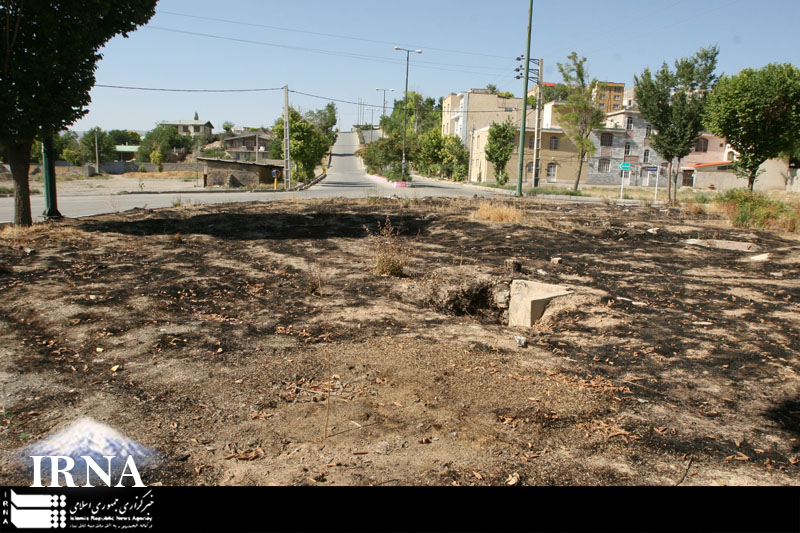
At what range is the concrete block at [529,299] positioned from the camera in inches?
245

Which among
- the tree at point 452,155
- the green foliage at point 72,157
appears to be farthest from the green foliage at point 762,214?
the green foliage at point 72,157

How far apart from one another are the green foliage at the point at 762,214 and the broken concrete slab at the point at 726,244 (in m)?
3.97

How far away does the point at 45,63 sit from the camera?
32.8ft

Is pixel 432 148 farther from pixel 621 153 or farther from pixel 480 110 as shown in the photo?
pixel 621 153

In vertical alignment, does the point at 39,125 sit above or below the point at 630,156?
below

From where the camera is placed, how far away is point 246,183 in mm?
36031

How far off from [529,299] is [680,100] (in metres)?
23.6

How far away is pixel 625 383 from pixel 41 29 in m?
11.8

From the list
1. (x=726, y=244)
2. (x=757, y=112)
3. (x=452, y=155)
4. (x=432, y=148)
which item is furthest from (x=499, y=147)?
(x=726, y=244)

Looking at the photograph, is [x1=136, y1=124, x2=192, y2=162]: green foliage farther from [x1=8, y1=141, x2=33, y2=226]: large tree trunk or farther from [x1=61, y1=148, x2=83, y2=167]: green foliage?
[x1=8, y1=141, x2=33, y2=226]: large tree trunk

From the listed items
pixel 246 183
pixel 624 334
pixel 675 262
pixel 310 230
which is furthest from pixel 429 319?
pixel 246 183

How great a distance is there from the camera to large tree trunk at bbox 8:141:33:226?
10805 millimetres

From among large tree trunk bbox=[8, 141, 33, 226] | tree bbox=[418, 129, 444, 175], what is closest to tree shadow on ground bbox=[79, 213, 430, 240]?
large tree trunk bbox=[8, 141, 33, 226]
